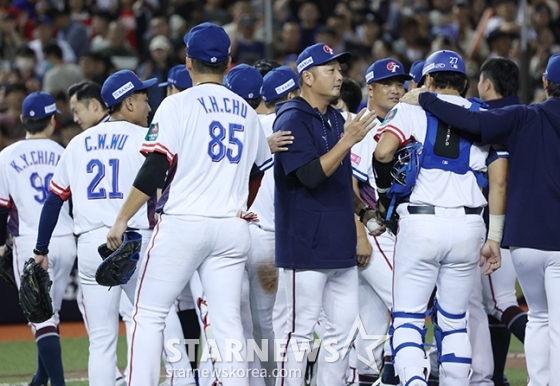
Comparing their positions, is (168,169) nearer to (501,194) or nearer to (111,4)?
(501,194)

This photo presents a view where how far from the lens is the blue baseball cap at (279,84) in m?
7.03

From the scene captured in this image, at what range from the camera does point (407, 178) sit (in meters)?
5.77

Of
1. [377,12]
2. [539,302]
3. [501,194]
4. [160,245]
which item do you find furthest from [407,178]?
[377,12]

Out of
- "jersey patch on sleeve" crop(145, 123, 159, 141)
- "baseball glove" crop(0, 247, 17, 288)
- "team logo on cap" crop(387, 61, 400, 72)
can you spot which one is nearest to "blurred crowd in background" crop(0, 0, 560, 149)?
"baseball glove" crop(0, 247, 17, 288)

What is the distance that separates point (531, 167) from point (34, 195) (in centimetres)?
379

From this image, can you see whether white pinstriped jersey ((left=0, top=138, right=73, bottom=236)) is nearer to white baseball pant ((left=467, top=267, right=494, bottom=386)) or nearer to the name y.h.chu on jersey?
the name y.h.chu on jersey

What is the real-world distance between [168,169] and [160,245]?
0.43 m

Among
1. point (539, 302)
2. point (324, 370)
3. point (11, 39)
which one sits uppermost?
point (11, 39)

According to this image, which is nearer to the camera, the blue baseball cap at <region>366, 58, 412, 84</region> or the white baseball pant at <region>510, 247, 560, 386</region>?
the white baseball pant at <region>510, 247, 560, 386</region>

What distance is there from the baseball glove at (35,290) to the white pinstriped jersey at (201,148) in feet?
4.38

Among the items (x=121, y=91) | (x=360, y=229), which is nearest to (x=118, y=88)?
(x=121, y=91)

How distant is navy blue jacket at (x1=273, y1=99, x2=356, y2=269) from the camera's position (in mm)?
5832

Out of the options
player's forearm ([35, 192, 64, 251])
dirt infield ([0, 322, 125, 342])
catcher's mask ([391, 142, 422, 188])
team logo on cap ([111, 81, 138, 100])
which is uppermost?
team logo on cap ([111, 81, 138, 100])

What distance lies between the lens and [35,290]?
6.33 m
